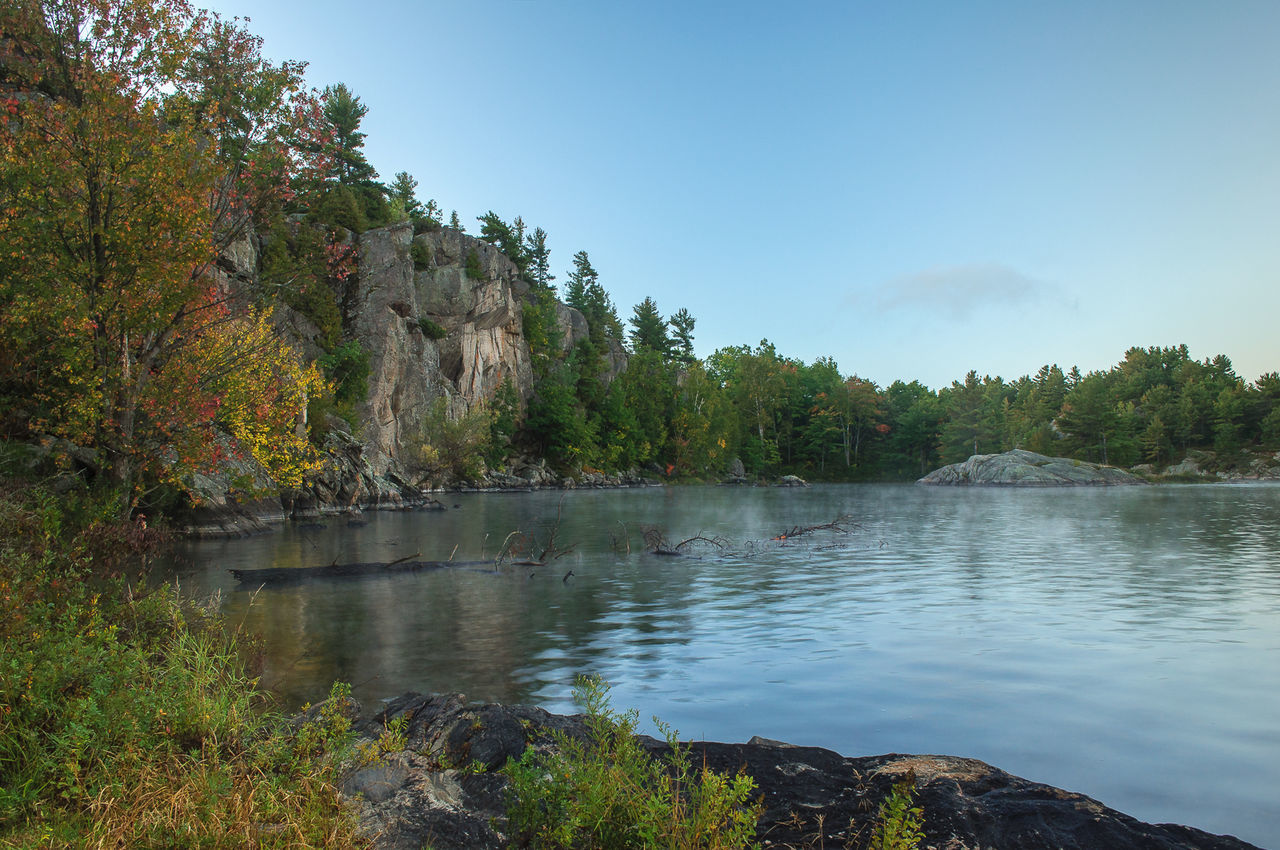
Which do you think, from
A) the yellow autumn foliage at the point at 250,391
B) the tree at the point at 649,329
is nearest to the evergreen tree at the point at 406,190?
the tree at the point at 649,329

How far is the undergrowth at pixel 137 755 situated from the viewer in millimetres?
3658

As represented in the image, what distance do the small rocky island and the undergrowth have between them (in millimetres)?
89344

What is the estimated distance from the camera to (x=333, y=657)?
1049 centimetres

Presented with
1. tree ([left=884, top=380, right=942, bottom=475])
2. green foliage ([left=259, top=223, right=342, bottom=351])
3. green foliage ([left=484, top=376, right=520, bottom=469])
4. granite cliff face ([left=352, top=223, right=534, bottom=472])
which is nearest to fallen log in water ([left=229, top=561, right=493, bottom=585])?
granite cliff face ([left=352, top=223, right=534, bottom=472])

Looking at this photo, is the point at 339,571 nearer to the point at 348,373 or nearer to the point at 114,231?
the point at 114,231

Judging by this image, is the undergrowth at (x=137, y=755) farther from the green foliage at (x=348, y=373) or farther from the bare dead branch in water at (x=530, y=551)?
the green foliage at (x=348, y=373)

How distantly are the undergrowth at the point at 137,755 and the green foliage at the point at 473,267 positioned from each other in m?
72.1

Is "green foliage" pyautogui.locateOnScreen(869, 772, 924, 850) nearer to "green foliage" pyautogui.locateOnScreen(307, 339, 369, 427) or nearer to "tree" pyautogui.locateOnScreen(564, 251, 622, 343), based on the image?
"green foliage" pyautogui.locateOnScreen(307, 339, 369, 427)

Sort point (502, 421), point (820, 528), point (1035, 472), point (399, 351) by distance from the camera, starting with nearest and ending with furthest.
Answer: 1. point (820, 528)
2. point (399, 351)
3. point (502, 421)
4. point (1035, 472)

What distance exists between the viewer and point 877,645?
1170 cm

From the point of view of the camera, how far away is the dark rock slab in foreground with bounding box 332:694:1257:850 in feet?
13.8

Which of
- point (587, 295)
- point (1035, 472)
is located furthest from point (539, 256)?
point (1035, 472)

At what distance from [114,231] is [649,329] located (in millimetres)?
113689

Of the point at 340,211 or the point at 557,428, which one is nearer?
the point at 340,211
